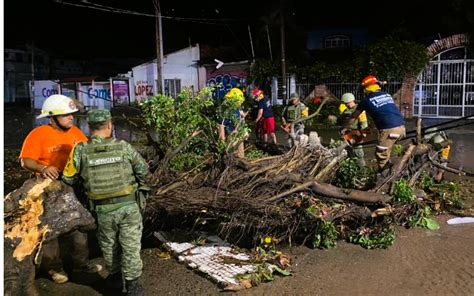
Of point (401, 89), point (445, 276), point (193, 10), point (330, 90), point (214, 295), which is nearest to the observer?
point (214, 295)

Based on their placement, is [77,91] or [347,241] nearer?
[347,241]

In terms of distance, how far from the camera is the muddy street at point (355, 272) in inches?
162

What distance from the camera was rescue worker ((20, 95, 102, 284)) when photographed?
13.3 feet

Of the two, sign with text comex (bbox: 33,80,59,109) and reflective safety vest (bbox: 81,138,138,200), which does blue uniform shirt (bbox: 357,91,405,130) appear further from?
sign with text comex (bbox: 33,80,59,109)

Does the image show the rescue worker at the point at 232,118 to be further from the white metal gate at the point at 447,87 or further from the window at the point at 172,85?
the window at the point at 172,85

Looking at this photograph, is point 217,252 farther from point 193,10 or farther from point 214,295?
point 193,10

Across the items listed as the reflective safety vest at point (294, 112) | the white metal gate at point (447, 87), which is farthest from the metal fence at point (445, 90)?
the reflective safety vest at point (294, 112)

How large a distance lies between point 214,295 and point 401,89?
717 inches

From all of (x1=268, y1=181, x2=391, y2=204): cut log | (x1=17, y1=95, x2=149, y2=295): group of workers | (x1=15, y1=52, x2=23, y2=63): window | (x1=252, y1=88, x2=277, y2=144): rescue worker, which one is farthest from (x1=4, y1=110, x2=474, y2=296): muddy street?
(x1=15, y1=52, x2=23, y2=63): window

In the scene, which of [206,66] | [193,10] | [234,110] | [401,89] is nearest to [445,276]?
[234,110]

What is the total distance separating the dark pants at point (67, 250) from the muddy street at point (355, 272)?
0.15 m

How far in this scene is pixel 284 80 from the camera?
21.2 metres

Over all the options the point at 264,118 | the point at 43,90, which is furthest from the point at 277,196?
the point at 43,90

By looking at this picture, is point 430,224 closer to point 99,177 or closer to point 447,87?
point 99,177
